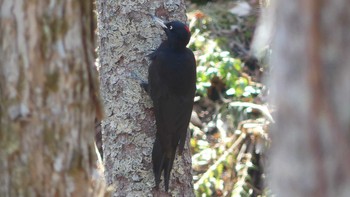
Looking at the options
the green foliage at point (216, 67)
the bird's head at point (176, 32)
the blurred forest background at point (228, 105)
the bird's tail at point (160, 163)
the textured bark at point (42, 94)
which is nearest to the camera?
the textured bark at point (42, 94)

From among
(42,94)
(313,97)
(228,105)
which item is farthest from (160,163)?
(313,97)

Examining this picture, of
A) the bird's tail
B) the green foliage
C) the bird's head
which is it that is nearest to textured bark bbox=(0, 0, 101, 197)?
the bird's tail

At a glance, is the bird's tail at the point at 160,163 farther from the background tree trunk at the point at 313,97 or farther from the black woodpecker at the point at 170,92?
the background tree trunk at the point at 313,97

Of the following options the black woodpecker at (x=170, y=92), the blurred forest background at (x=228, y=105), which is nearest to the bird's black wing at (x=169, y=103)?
the black woodpecker at (x=170, y=92)

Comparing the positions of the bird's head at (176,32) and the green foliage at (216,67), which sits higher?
the bird's head at (176,32)

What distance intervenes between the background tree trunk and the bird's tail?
330 cm

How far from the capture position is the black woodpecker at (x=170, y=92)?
202 inches

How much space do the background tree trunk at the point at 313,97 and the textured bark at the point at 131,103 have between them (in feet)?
11.1

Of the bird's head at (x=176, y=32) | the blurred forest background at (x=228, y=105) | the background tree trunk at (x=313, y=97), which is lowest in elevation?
the blurred forest background at (x=228, y=105)

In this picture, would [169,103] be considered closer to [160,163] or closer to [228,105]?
[160,163]

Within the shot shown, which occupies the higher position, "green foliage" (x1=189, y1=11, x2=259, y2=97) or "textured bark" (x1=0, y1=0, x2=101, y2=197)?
"textured bark" (x1=0, y1=0, x2=101, y2=197)

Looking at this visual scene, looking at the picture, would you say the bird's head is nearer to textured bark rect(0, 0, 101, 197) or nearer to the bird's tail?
the bird's tail

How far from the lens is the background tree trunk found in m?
1.75

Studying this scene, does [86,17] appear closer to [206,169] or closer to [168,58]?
[168,58]
